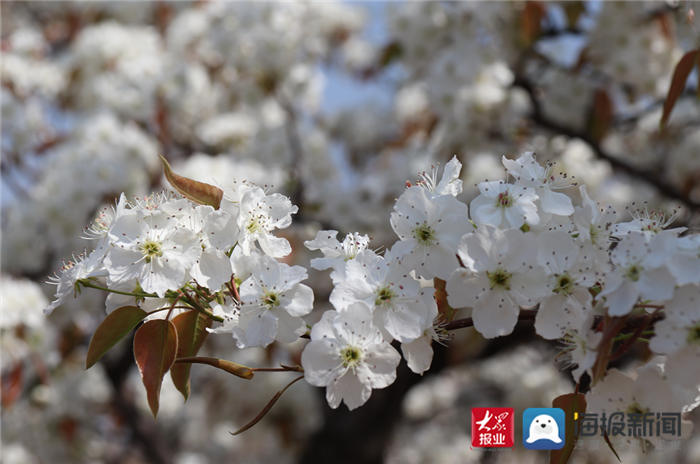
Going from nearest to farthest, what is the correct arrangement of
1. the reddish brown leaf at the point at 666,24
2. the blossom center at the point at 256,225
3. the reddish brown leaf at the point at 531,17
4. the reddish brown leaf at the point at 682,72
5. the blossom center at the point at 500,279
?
the blossom center at the point at 500,279
the blossom center at the point at 256,225
the reddish brown leaf at the point at 682,72
the reddish brown leaf at the point at 531,17
the reddish brown leaf at the point at 666,24

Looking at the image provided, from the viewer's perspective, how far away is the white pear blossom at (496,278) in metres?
0.67

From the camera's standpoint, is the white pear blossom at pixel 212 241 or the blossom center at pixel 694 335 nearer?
the blossom center at pixel 694 335

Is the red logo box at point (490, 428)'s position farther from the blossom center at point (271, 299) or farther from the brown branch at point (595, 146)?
the brown branch at point (595, 146)

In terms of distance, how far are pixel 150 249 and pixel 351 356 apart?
306mm

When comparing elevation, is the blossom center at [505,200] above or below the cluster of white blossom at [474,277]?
above

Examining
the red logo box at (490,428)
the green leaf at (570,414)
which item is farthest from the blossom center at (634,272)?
the red logo box at (490,428)

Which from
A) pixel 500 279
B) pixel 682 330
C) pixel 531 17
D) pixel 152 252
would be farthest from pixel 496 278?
pixel 531 17

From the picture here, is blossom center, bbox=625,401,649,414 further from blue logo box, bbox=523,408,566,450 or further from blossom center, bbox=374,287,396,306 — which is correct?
blossom center, bbox=374,287,396,306

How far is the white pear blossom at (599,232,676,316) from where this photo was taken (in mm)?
588

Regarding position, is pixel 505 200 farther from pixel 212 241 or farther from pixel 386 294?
pixel 212 241

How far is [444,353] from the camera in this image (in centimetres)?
297

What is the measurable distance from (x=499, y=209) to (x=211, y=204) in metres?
0.40

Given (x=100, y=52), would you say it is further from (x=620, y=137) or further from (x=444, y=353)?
(x=620, y=137)

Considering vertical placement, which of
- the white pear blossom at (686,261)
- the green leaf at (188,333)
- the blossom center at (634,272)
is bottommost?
the green leaf at (188,333)
